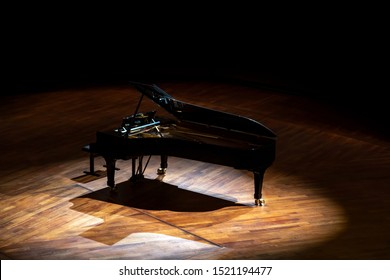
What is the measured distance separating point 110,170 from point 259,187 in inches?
51.8

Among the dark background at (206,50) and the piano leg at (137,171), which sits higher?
the dark background at (206,50)

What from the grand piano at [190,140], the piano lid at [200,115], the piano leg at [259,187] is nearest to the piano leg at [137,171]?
the grand piano at [190,140]

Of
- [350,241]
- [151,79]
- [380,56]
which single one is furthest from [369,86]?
[350,241]

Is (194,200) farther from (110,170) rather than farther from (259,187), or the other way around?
(110,170)

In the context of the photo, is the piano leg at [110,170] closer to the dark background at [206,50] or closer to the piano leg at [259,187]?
the piano leg at [259,187]

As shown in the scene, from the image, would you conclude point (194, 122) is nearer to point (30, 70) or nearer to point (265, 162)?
point (265, 162)

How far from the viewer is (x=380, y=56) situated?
33.1 feet

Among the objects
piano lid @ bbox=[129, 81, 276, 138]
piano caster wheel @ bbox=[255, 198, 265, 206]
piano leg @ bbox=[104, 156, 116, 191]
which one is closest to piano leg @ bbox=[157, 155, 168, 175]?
piano lid @ bbox=[129, 81, 276, 138]

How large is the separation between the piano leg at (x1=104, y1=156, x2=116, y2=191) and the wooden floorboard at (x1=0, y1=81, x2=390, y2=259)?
94mm

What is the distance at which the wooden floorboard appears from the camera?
5.91 m

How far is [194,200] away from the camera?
6.82 meters

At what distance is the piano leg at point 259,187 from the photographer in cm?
→ 653

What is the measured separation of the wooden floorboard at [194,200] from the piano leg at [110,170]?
0.09 meters
